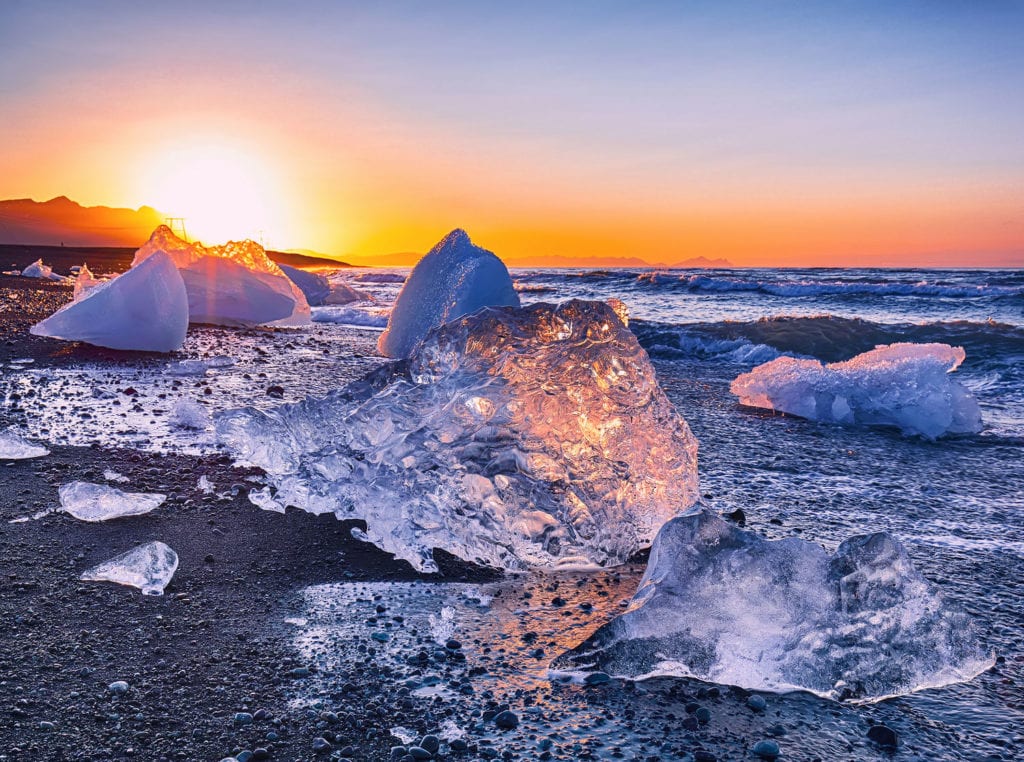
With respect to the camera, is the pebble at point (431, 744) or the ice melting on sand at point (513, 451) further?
the ice melting on sand at point (513, 451)

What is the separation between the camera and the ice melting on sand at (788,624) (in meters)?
2.08

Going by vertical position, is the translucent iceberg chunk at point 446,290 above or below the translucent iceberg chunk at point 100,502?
above

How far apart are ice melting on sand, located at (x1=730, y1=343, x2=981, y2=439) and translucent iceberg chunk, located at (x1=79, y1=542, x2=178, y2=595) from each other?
4.72m

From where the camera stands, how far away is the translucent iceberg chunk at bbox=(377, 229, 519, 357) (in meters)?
7.53

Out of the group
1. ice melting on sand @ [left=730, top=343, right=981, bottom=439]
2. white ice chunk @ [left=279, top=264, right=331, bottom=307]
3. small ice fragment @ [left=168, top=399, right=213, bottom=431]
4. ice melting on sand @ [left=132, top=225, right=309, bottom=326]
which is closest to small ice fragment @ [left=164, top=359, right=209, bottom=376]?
small ice fragment @ [left=168, top=399, right=213, bottom=431]

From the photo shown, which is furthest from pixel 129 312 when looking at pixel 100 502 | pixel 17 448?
pixel 100 502

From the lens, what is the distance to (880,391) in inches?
221

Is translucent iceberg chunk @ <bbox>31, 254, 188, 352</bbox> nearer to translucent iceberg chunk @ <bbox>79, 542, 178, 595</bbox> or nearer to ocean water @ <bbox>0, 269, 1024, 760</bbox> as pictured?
ocean water @ <bbox>0, 269, 1024, 760</bbox>

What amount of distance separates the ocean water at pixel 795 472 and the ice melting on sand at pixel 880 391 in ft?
0.59

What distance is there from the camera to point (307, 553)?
9.62ft

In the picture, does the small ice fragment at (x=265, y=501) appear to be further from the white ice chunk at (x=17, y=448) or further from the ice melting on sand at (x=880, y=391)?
the ice melting on sand at (x=880, y=391)

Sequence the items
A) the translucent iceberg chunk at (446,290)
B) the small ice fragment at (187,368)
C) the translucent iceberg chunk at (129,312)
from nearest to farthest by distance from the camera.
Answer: the small ice fragment at (187,368) < the translucent iceberg chunk at (129,312) < the translucent iceberg chunk at (446,290)

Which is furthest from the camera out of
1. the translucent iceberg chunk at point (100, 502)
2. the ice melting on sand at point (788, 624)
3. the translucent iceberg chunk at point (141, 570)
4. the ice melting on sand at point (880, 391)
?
the ice melting on sand at point (880, 391)

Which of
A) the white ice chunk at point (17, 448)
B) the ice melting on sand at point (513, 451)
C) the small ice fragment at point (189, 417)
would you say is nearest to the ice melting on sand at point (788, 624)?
the ice melting on sand at point (513, 451)
